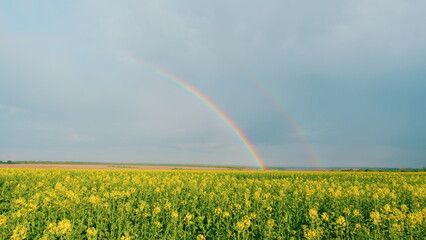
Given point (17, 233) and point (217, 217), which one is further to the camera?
point (217, 217)

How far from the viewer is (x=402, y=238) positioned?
781cm

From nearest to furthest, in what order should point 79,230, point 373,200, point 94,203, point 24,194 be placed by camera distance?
point 79,230, point 94,203, point 373,200, point 24,194

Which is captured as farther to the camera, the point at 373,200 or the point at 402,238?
the point at 373,200

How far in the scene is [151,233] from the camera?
24.6ft

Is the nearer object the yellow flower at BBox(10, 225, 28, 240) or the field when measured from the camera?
the yellow flower at BBox(10, 225, 28, 240)

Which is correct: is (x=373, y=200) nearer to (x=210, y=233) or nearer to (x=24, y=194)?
(x=210, y=233)

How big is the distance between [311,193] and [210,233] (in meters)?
6.80

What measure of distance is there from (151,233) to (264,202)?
15.5ft

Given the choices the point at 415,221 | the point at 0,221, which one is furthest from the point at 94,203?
the point at 415,221

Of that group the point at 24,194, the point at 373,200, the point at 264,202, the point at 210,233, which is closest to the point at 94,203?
the point at 210,233

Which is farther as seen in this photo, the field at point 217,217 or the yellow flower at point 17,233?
the field at point 217,217

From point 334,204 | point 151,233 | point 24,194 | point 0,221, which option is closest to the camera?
point 0,221

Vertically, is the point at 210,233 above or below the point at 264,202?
below

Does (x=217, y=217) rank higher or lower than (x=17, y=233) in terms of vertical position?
lower
